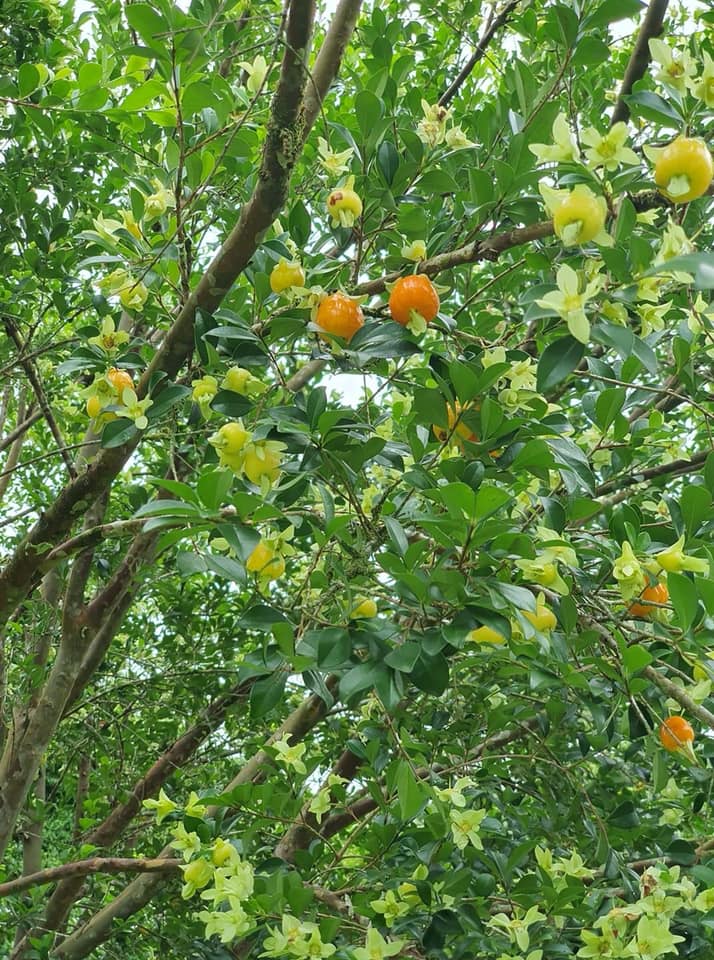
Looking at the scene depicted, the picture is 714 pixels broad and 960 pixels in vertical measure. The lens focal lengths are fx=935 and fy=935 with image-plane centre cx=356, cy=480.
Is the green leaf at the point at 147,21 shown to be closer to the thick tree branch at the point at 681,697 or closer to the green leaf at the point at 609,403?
the green leaf at the point at 609,403

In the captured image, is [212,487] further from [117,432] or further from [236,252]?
[236,252]

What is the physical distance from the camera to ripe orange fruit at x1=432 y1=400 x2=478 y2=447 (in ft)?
4.04

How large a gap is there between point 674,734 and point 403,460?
23.3 inches

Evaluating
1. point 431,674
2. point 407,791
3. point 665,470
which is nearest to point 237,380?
point 431,674

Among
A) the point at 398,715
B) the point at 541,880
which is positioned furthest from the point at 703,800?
the point at 398,715

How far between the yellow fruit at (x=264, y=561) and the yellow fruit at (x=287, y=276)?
0.36 m

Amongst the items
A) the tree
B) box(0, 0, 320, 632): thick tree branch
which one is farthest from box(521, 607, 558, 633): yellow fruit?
box(0, 0, 320, 632): thick tree branch

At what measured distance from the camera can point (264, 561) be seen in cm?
130

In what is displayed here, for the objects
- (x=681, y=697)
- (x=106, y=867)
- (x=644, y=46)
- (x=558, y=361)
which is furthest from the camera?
(x=644, y=46)

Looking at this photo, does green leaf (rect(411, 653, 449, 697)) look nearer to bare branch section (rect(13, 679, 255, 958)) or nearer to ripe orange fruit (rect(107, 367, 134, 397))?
ripe orange fruit (rect(107, 367, 134, 397))

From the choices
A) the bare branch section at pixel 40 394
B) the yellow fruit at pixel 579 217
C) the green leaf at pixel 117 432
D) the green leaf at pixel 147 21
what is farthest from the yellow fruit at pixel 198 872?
the green leaf at pixel 147 21

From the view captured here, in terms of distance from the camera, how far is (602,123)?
7.28 ft

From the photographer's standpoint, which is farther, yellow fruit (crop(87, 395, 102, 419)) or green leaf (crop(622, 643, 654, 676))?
yellow fruit (crop(87, 395, 102, 419))

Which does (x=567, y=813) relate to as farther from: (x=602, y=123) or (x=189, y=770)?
(x=602, y=123)
